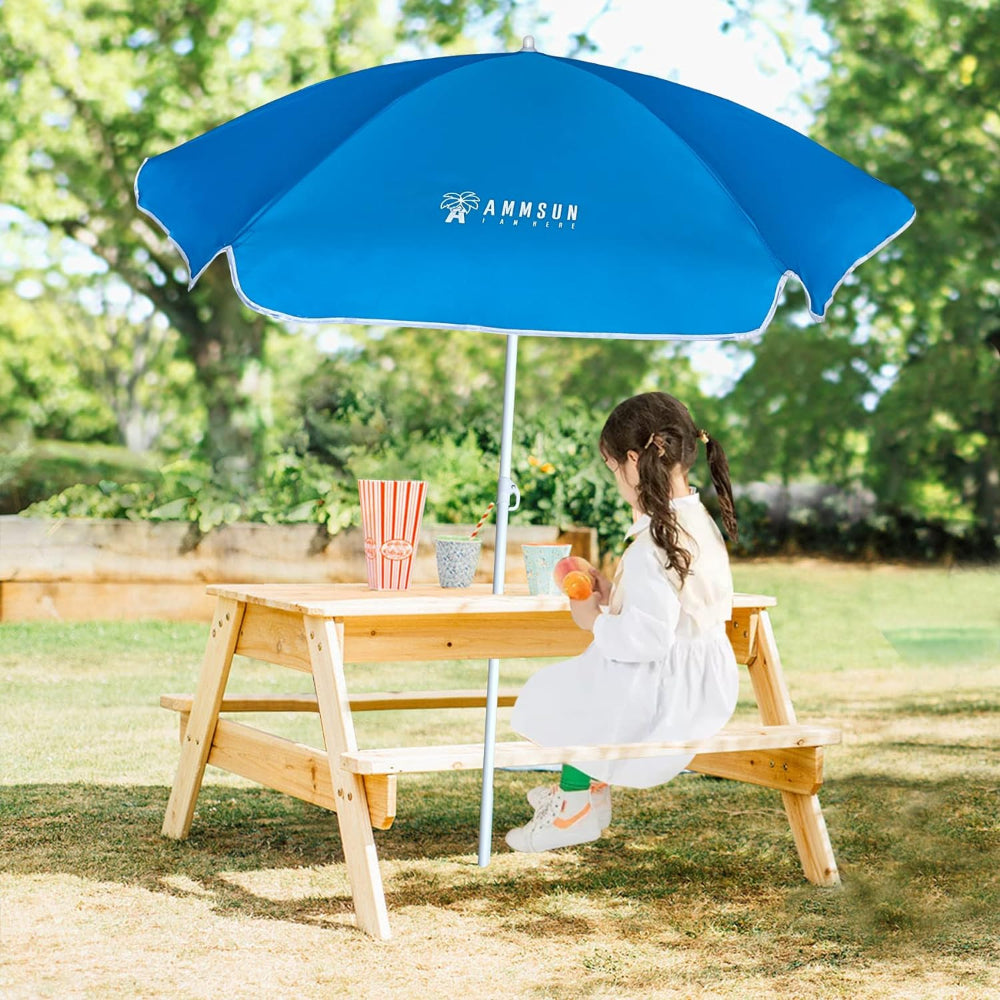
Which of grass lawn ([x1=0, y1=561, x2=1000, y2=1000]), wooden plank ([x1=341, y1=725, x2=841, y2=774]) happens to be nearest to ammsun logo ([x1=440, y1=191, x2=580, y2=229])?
wooden plank ([x1=341, y1=725, x2=841, y2=774])

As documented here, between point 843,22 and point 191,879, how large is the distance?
685 inches

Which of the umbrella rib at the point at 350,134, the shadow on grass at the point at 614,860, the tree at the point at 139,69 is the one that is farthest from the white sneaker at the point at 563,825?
the tree at the point at 139,69

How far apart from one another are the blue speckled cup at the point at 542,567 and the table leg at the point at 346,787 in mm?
710

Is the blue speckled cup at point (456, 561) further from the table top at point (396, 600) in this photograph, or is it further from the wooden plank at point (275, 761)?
the wooden plank at point (275, 761)

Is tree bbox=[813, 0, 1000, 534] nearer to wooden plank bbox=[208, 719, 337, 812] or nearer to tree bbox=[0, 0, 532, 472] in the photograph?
tree bbox=[0, 0, 532, 472]

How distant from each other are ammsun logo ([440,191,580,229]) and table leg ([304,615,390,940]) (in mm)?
1070

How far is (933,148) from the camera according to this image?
18.0 meters

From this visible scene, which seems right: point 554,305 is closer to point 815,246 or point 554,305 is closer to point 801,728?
point 815,246

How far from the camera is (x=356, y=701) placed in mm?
4719

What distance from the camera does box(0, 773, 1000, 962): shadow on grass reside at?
146 inches

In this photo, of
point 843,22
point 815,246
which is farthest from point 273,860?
point 843,22

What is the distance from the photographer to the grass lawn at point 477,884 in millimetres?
3215

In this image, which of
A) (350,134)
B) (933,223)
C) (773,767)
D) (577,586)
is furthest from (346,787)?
(933,223)

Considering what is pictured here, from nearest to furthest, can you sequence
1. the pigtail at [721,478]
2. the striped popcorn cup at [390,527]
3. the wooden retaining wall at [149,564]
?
the pigtail at [721,478] < the striped popcorn cup at [390,527] < the wooden retaining wall at [149,564]
